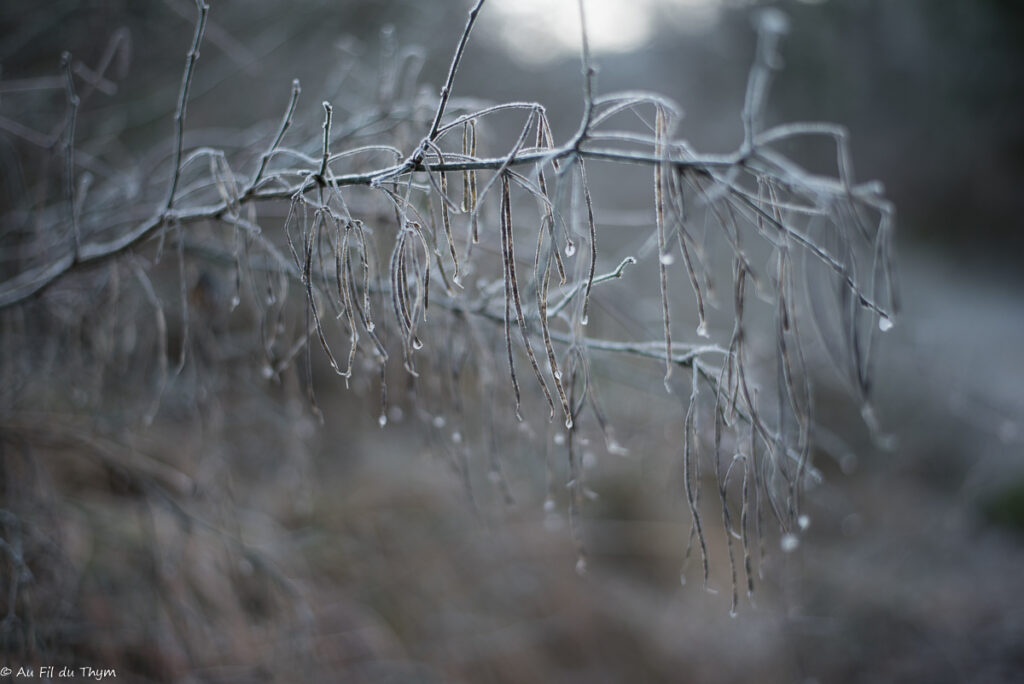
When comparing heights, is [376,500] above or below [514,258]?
below

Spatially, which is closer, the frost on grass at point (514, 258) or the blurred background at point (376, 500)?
the frost on grass at point (514, 258)

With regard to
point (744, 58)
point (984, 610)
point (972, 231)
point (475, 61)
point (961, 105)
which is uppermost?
point (744, 58)

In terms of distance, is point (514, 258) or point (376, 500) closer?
point (514, 258)

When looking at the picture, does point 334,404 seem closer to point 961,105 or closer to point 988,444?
point 988,444

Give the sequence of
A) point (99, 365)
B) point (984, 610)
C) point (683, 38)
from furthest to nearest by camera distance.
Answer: point (683, 38)
point (984, 610)
point (99, 365)

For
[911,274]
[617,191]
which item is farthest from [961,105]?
[617,191]

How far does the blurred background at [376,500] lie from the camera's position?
137 cm

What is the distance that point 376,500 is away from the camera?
9.42 ft

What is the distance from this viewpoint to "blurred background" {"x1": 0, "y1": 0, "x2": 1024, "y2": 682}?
→ 4.51ft

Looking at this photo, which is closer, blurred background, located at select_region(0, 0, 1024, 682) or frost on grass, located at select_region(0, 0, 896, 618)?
frost on grass, located at select_region(0, 0, 896, 618)

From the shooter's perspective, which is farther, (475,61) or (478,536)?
(475,61)

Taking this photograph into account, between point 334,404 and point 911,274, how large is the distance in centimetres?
751

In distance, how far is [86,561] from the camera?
1.69 metres

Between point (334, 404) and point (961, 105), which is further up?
point (961, 105)
